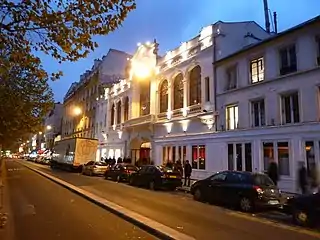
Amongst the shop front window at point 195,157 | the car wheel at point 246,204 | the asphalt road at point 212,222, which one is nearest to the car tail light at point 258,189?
the car wheel at point 246,204

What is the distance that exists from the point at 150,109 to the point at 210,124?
34.2 ft

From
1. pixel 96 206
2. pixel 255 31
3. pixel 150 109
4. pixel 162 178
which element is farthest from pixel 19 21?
pixel 150 109

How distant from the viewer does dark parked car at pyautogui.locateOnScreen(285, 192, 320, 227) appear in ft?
31.4

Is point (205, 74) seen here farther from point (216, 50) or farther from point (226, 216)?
point (226, 216)

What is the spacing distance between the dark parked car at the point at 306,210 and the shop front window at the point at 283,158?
26.3 feet

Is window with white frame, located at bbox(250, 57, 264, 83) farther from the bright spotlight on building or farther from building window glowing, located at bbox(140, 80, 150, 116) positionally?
the bright spotlight on building

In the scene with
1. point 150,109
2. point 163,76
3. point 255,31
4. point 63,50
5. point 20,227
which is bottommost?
point 20,227

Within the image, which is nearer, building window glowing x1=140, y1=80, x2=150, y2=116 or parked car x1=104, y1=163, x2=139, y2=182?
parked car x1=104, y1=163, x2=139, y2=182

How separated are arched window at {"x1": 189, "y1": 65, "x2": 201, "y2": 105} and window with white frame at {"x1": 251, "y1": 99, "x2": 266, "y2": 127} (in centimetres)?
602

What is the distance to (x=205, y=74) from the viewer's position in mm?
25031

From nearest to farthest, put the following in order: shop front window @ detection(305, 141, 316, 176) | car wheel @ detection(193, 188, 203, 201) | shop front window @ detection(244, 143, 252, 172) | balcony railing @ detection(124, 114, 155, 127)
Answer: car wheel @ detection(193, 188, 203, 201) → shop front window @ detection(305, 141, 316, 176) → shop front window @ detection(244, 143, 252, 172) → balcony railing @ detection(124, 114, 155, 127)

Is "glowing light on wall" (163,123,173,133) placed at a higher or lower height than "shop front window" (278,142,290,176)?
higher

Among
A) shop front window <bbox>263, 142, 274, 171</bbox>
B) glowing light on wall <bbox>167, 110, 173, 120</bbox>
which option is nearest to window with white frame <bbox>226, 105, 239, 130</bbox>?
shop front window <bbox>263, 142, 274, 171</bbox>

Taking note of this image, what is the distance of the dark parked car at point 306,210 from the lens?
9.59 m
